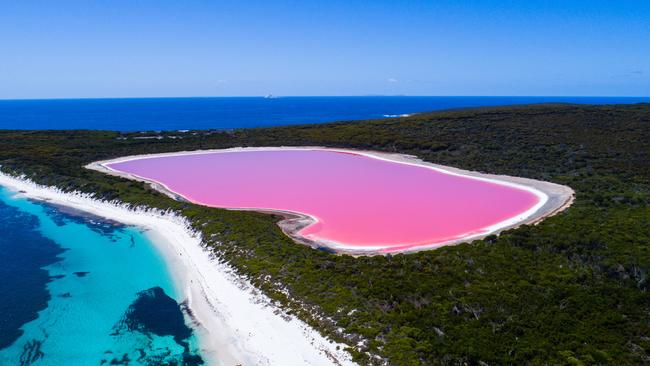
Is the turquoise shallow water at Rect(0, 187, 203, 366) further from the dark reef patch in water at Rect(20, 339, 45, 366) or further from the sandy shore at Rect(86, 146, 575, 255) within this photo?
the sandy shore at Rect(86, 146, 575, 255)

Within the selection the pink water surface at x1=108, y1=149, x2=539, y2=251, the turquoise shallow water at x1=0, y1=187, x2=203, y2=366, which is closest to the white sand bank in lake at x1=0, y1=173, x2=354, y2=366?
the turquoise shallow water at x1=0, y1=187, x2=203, y2=366

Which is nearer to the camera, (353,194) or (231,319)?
(231,319)

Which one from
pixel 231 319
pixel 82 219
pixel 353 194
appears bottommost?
pixel 231 319

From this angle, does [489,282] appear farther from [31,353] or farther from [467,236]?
[31,353]

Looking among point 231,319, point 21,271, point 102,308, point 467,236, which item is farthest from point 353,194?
point 21,271

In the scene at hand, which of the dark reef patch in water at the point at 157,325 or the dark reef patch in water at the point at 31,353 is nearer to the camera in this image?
the dark reef patch in water at the point at 31,353

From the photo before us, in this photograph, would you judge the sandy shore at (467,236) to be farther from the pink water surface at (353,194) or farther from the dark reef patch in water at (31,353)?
the dark reef patch in water at (31,353)

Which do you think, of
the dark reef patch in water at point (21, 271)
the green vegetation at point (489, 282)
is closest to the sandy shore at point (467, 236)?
the green vegetation at point (489, 282)
